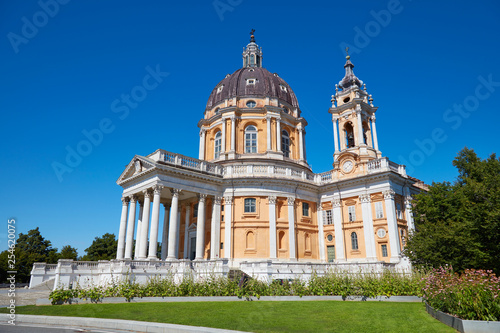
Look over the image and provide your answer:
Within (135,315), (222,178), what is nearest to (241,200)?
(222,178)

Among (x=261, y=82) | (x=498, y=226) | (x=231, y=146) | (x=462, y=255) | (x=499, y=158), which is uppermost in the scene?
(x=261, y=82)

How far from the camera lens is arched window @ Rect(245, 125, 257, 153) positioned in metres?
39.2

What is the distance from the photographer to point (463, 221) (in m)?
21.6

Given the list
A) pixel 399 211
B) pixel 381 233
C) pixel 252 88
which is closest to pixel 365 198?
pixel 399 211

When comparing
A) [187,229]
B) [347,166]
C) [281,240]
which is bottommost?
[281,240]

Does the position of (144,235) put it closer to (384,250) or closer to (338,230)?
(338,230)

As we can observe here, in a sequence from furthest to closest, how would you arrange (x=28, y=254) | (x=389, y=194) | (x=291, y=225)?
(x=28, y=254) → (x=291, y=225) → (x=389, y=194)

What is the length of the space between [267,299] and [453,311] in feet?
28.8

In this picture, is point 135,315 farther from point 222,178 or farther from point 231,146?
point 231,146

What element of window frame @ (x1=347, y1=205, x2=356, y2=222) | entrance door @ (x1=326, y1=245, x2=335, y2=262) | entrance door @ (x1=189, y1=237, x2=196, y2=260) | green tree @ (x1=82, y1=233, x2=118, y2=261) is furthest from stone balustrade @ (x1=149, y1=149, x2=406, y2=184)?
green tree @ (x1=82, y1=233, x2=118, y2=261)

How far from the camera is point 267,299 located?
16719 millimetres

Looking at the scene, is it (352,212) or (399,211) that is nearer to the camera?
(399,211)

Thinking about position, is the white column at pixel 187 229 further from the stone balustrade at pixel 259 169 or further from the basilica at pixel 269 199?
the stone balustrade at pixel 259 169

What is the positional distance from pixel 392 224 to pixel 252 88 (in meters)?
23.1
